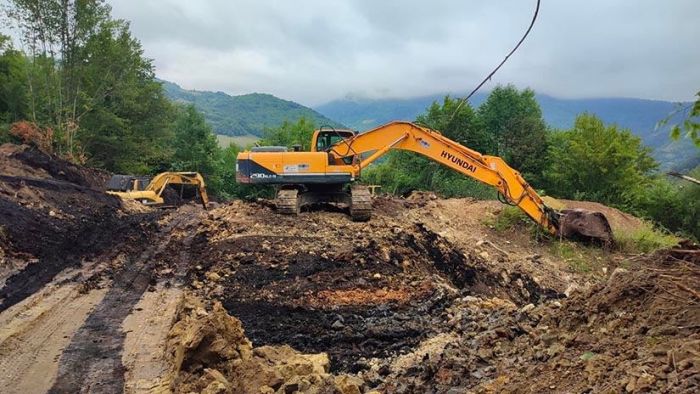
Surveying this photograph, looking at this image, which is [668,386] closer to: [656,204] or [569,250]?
[569,250]

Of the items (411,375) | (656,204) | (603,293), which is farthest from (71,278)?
(656,204)

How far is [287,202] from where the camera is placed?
13.4m

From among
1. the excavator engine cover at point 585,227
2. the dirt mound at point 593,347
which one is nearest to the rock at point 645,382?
the dirt mound at point 593,347

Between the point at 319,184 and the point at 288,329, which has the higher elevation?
the point at 319,184

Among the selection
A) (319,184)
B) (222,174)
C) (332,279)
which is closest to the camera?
(332,279)

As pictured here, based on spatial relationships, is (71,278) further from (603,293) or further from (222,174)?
(222,174)

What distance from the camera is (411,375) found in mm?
5129

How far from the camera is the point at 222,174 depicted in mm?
45375

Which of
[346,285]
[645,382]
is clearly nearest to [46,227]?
[346,285]

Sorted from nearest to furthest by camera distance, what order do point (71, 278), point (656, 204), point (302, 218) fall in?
point (71, 278)
point (302, 218)
point (656, 204)

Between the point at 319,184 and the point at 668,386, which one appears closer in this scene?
the point at 668,386

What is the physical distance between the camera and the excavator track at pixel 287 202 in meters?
13.4

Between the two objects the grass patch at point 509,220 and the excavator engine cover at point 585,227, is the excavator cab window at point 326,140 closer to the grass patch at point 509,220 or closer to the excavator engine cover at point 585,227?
the grass patch at point 509,220

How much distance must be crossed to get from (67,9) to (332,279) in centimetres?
2899
